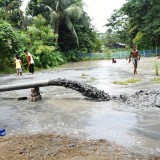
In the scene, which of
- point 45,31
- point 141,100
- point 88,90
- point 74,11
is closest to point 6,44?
point 45,31

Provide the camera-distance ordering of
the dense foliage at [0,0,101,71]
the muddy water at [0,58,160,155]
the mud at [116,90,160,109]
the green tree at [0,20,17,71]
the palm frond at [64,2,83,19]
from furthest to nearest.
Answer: the palm frond at [64,2,83,19], the dense foliage at [0,0,101,71], the green tree at [0,20,17,71], the mud at [116,90,160,109], the muddy water at [0,58,160,155]

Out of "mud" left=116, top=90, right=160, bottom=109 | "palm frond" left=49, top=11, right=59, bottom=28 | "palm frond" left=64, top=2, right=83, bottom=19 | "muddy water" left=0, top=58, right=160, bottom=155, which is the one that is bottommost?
"muddy water" left=0, top=58, right=160, bottom=155

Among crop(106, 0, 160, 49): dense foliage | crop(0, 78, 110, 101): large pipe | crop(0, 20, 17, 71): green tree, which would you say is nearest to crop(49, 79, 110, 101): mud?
crop(0, 78, 110, 101): large pipe

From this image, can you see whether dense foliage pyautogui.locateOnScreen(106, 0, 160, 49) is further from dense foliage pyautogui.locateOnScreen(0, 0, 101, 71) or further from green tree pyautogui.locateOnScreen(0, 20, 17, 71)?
green tree pyautogui.locateOnScreen(0, 20, 17, 71)

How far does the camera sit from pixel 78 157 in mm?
3990

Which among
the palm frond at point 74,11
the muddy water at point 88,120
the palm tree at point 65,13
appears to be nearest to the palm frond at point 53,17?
the palm tree at point 65,13

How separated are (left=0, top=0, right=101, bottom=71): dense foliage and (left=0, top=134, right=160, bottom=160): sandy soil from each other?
17563 millimetres

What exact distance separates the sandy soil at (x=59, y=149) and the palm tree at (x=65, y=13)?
31343 mm

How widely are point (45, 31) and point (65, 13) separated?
699 cm

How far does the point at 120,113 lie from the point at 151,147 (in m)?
2.24

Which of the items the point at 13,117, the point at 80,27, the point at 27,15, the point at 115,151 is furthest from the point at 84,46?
the point at 115,151

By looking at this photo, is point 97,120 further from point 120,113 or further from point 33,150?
point 33,150

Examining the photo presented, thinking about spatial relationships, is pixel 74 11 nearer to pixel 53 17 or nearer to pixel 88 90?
pixel 53 17

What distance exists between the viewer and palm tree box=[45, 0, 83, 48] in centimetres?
3481
